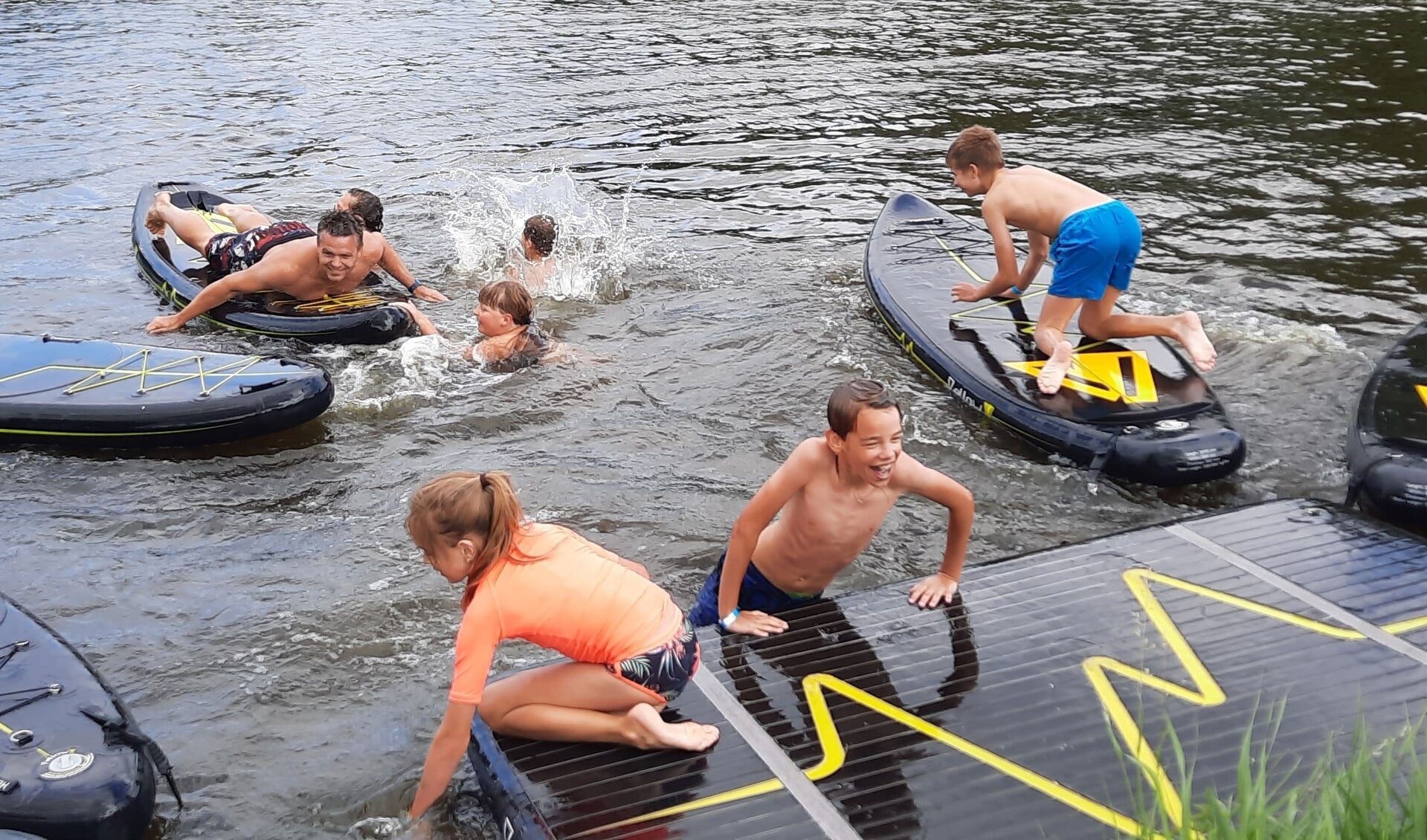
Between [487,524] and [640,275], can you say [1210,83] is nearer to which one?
[640,275]

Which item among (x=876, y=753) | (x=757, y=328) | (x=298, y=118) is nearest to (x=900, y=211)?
(x=757, y=328)

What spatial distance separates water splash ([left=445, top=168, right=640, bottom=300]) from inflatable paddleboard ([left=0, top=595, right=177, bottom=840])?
5.88m

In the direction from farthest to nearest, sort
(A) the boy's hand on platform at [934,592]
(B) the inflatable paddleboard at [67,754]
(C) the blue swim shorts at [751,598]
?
(C) the blue swim shorts at [751,598]
(A) the boy's hand on platform at [934,592]
(B) the inflatable paddleboard at [67,754]

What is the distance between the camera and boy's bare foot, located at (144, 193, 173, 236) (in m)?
10.4

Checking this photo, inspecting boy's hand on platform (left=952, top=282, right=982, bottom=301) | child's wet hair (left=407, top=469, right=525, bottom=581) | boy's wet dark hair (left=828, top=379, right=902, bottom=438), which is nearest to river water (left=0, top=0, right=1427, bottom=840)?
boy's hand on platform (left=952, top=282, right=982, bottom=301)

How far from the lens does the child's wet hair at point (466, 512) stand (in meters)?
3.84

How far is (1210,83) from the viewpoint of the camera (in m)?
15.5

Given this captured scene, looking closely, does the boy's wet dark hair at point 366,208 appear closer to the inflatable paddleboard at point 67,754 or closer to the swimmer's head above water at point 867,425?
the inflatable paddleboard at point 67,754

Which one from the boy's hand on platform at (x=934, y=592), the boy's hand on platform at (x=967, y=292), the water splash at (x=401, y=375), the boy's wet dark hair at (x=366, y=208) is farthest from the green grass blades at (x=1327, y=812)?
the boy's wet dark hair at (x=366, y=208)

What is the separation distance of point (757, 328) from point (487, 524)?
563 cm

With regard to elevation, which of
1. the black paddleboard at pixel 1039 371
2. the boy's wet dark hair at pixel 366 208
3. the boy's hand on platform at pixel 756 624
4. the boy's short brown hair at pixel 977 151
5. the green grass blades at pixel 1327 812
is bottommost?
the boy's hand on platform at pixel 756 624

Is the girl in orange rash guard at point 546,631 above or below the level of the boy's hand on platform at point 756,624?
above

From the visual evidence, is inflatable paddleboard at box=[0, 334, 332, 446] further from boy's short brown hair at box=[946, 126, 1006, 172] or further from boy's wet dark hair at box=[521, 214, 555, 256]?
boy's short brown hair at box=[946, 126, 1006, 172]

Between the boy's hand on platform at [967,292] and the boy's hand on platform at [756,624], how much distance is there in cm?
407
